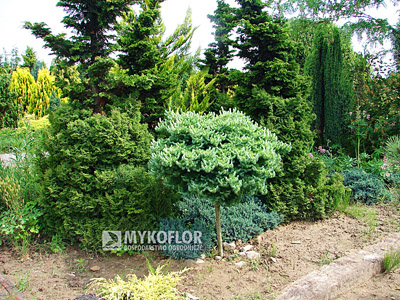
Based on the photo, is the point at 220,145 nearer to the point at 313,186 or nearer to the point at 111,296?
the point at 111,296

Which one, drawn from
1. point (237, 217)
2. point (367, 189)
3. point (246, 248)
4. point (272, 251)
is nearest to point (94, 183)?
point (237, 217)

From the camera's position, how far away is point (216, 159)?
8.93 ft

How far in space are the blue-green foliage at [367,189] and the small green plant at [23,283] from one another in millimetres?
4754

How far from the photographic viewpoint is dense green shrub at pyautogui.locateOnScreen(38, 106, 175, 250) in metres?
3.34

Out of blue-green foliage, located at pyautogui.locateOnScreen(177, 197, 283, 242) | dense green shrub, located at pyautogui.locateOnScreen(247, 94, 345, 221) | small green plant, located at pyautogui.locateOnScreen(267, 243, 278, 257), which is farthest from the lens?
dense green shrub, located at pyautogui.locateOnScreen(247, 94, 345, 221)

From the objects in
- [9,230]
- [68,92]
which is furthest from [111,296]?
[68,92]

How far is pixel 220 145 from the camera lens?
9.97 ft

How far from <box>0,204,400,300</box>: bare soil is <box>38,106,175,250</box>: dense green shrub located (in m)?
0.34

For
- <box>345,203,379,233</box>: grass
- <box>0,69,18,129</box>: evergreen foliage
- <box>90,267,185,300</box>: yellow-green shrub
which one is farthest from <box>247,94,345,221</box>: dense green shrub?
<box>0,69,18,129</box>: evergreen foliage

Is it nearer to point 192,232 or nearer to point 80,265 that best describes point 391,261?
point 192,232

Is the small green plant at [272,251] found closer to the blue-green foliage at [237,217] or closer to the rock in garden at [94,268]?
the blue-green foliage at [237,217]

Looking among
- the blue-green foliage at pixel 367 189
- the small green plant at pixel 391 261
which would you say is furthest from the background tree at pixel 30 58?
the small green plant at pixel 391 261

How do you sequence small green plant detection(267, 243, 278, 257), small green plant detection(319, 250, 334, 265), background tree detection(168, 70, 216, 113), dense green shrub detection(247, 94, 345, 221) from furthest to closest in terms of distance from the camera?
background tree detection(168, 70, 216, 113), dense green shrub detection(247, 94, 345, 221), small green plant detection(267, 243, 278, 257), small green plant detection(319, 250, 334, 265)

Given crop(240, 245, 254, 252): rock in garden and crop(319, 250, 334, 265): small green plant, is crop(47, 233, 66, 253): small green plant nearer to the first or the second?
crop(240, 245, 254, 252): rock in garden
